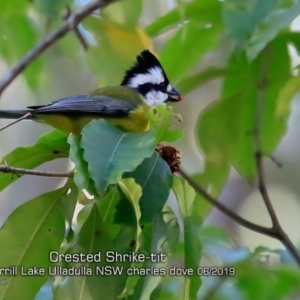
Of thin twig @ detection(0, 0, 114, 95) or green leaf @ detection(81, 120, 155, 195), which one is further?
thin twig @ detection(0, 0, 114, 95)

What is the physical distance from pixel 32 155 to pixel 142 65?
60 centimetres

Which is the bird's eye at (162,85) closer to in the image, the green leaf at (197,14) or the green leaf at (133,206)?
the green leaf at (197,14)

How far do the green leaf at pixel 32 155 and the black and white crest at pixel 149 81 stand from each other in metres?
0.52

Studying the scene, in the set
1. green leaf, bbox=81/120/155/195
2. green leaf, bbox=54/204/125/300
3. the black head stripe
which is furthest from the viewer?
the black head stripe

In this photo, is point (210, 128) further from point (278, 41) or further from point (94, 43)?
point (94, 43)

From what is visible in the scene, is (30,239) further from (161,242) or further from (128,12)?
(128,12)

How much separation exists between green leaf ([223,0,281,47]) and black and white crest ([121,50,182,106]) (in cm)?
35

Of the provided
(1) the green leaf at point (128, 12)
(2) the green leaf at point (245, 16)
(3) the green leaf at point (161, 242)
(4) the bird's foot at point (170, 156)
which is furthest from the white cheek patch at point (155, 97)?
(3) the green leaf at point (161, 242)

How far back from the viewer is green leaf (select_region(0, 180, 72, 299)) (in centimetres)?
93

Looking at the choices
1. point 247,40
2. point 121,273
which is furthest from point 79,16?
point 121,273

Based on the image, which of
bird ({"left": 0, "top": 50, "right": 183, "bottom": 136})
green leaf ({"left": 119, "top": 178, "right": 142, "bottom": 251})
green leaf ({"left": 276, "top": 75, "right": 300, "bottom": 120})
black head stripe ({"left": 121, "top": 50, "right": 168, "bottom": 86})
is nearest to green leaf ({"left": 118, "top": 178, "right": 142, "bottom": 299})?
Result: green leaf ({"left": 119, "top": 178, "right": 142, "bottom": 251})

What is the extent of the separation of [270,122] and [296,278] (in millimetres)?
357

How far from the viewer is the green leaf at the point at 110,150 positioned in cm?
74

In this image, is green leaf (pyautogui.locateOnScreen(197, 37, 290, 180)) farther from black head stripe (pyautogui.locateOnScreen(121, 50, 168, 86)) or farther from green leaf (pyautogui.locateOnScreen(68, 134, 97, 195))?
green leaf (pyautogui.locateOnScreen(68, 134, 97, 195))
